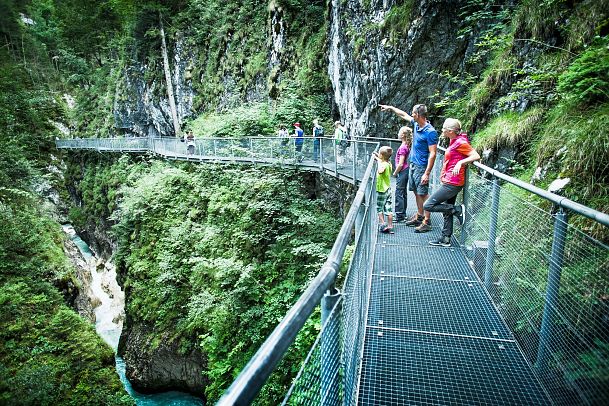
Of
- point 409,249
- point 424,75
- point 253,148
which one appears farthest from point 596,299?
point 253,148

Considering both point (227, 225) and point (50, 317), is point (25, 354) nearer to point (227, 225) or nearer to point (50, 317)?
point (50, 317)

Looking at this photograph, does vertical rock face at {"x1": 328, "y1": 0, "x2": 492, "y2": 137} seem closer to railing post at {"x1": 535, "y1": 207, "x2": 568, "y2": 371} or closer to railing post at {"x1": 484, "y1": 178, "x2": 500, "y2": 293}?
railing post at {"x1": 484, "y1": 178, "x2": 500, "y2": 293}

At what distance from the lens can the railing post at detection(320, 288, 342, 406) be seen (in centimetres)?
152

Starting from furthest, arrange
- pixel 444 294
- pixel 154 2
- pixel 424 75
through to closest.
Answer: pixel 154 2
pixel 424 75
pixel 444 294

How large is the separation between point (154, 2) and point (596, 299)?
31039 millimetres

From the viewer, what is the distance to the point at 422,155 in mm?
5789

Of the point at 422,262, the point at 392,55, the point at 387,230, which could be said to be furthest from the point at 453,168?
the point at 392,55

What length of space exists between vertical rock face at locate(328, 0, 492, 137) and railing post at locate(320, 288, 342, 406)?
10861 mm

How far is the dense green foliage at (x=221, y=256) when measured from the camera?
9.68 meters

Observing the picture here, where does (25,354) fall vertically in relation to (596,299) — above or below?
below

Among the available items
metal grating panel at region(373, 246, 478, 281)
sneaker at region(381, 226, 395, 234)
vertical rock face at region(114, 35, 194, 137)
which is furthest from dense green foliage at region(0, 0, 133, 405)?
vertical rock face at region(114, 35, 194, 137)

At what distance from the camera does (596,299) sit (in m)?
2.04

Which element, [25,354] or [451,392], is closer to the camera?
[451,392]

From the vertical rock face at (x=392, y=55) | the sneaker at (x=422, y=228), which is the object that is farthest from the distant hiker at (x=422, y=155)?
the vertical rock face at (x=392, y=55)
